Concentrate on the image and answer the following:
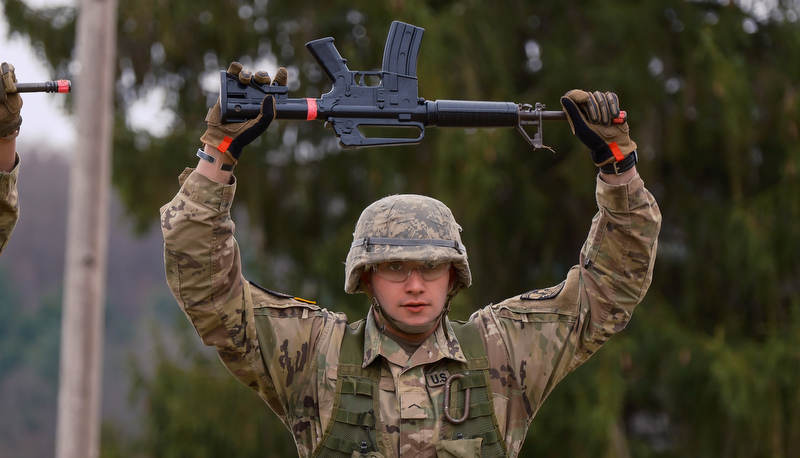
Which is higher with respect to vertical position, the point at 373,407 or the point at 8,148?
the point at 8,148

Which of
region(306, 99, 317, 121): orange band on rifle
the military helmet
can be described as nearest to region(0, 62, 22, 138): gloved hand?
region(306, 99, 317, 121): orange band on rifle

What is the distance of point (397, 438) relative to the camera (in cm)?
399

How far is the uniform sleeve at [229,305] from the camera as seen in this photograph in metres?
3.75

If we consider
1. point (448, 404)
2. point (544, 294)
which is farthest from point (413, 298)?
point (544, 294)

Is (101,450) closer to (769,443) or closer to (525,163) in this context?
(525,163)

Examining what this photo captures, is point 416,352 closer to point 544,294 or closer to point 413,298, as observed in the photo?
point 413,298

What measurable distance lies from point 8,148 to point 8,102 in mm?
221

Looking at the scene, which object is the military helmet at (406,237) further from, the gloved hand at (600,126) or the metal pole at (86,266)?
the metal pole at (86,266)

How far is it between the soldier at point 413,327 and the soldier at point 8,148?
647 mm

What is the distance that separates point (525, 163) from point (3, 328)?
99.2ft

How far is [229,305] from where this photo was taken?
3900mm

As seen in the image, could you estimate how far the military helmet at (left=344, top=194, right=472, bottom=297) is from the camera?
4.06 m

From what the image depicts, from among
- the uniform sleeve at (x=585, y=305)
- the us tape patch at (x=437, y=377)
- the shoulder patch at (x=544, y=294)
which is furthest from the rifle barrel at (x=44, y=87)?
the shoulder patch at (x=544, y=294)

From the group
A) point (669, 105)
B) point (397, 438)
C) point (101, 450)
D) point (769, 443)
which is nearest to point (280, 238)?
point (101, 450)
